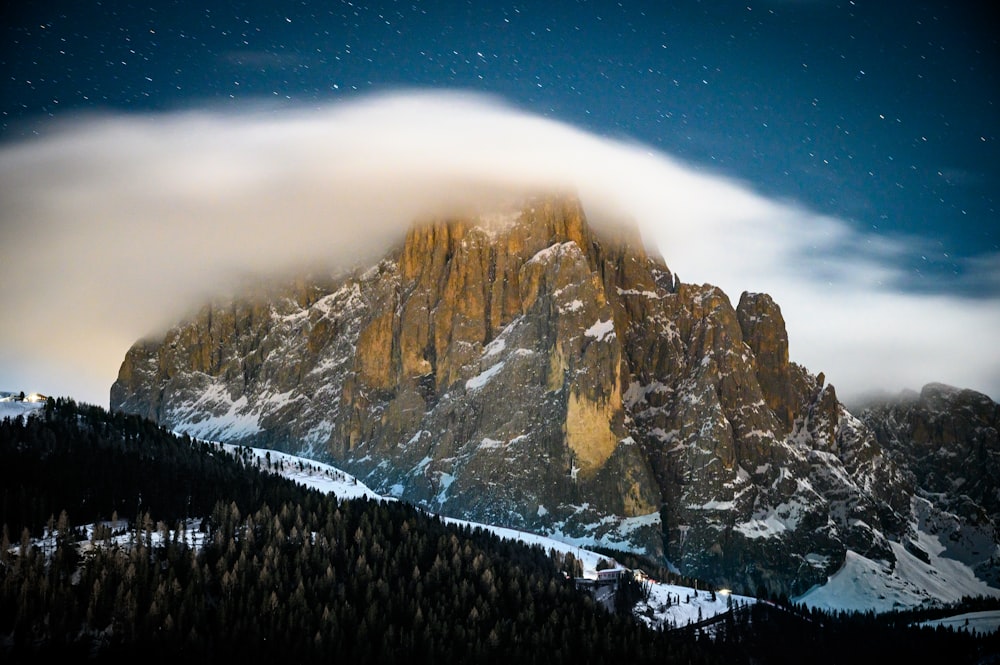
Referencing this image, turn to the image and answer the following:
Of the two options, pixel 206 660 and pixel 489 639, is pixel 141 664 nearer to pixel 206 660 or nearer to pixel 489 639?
pixel 206 660

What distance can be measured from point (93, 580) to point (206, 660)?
28.1 meters

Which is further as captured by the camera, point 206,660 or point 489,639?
point 489,639

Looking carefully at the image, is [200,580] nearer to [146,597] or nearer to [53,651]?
[146,597]

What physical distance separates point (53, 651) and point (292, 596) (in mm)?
39198

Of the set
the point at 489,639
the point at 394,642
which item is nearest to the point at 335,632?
the point at 394,642

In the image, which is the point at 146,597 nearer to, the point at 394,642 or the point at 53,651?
the point at 53,651

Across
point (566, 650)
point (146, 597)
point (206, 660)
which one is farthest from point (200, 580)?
point (566, 650)

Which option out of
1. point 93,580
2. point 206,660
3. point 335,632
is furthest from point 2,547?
point 335,632

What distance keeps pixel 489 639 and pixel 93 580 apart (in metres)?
66.4

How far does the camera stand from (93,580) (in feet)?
630

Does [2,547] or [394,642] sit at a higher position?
[2,547]

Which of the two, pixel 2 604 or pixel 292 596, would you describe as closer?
pixel 2 604

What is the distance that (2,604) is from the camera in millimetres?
180375

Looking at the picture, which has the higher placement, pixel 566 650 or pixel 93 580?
pixel 93 580
